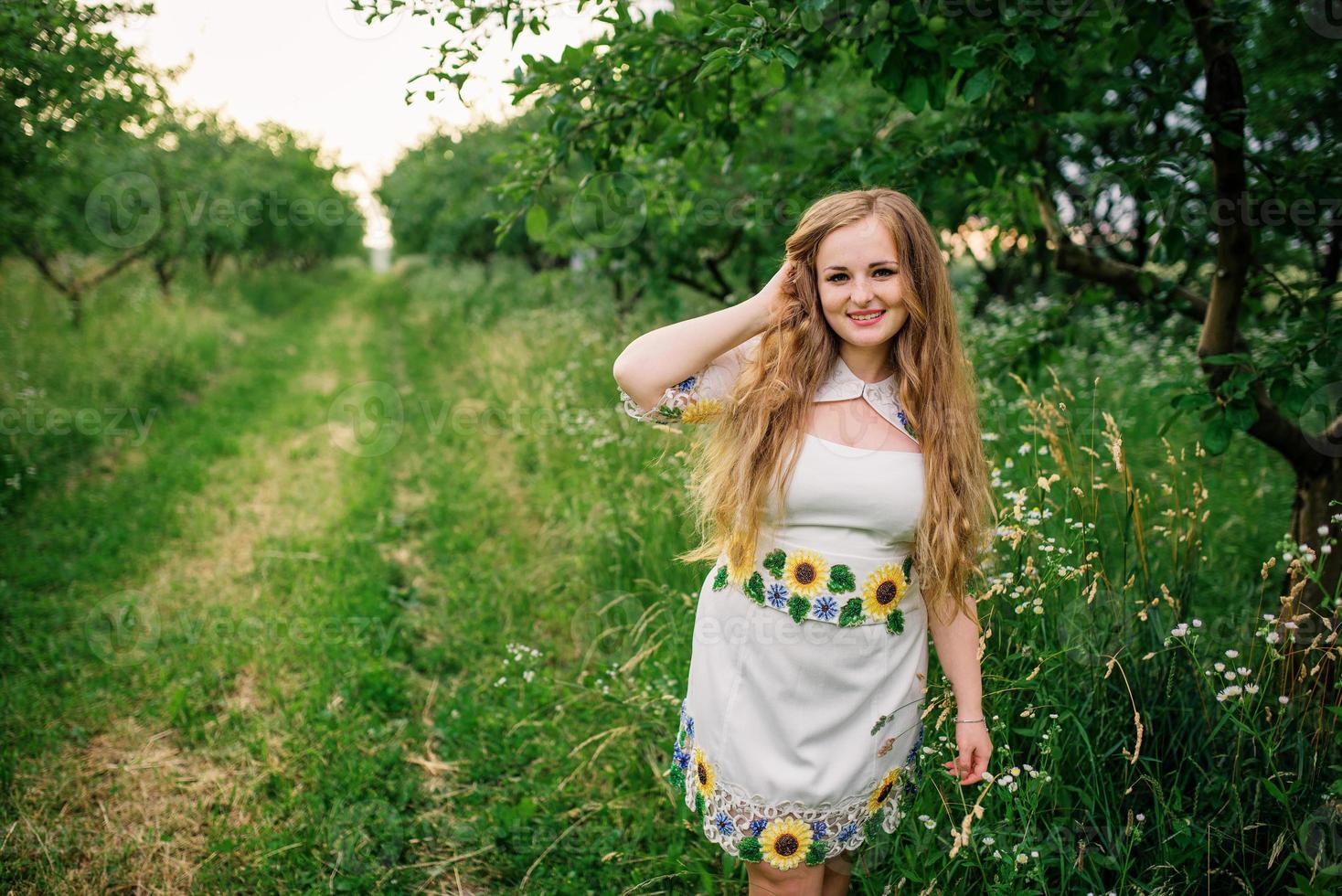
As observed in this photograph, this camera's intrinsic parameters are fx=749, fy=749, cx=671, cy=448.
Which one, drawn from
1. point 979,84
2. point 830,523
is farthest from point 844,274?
point 979,84

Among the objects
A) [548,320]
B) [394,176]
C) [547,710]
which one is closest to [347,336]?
[548,320]

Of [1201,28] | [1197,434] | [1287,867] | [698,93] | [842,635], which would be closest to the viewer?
[842,635]

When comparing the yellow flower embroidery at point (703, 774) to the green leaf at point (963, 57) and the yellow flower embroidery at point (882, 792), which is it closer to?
the yellow flower embroidery at point (882, 792)

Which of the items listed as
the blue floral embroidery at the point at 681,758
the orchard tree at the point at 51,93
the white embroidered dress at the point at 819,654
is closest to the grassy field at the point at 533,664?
the white embroidered dress at the point at 819,654

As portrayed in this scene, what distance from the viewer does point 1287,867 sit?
1.87m

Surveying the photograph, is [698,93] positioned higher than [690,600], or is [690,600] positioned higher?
[698,93]

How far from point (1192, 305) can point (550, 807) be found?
3451 mm

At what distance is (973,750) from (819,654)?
0.49 m

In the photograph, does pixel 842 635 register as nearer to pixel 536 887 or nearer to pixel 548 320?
pixel 536 887

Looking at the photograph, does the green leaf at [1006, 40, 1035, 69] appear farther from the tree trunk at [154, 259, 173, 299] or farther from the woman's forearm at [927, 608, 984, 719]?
the tree trunk at [154, 259, 173, 299]

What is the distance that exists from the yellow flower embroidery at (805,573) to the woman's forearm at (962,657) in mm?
349

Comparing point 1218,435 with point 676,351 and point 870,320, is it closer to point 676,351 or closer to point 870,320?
point 870,320

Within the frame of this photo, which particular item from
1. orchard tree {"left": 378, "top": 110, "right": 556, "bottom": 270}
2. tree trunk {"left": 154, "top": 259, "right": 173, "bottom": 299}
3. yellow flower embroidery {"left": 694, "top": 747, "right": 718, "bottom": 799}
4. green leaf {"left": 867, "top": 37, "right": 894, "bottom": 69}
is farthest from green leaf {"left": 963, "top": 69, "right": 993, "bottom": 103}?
tree trunk {"left": 154, "top": 259, "right": 173, "bottom": 299}

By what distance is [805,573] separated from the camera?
1761 mm
